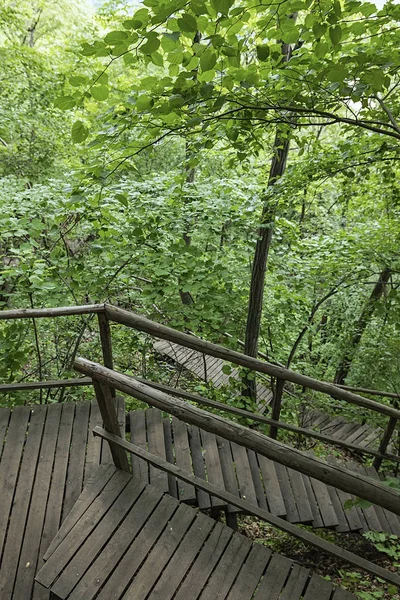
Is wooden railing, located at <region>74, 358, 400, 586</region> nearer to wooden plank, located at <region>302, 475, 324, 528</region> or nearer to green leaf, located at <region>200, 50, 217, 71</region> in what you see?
wooden plank, located at <region>302, 475, 324, 528</region>

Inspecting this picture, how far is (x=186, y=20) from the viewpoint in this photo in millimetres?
1404

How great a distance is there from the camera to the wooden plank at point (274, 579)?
1.89 m

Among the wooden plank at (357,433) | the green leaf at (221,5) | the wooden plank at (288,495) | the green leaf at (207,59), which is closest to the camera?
the green leaf at (221,5)

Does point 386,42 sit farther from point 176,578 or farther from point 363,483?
point 176,578

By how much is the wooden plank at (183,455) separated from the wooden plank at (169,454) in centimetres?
4

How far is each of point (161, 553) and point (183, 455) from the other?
926mm

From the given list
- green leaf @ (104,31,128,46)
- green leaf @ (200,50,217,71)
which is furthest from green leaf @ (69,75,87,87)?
green leaf @ (200,50,217,71)

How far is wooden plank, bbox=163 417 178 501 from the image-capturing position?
263 centimetres

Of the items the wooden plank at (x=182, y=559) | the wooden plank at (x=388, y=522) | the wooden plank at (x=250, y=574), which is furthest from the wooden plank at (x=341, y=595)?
the wooden plank at (x=388, y=522)

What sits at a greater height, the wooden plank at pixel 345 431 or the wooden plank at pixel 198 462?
the wooden plank at pixel 198 462

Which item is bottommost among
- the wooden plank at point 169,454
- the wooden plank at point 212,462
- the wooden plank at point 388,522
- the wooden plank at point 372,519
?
the wooden plank at point 388,522

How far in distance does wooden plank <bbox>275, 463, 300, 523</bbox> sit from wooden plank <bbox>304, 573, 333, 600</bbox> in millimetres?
789

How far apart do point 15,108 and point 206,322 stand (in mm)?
5570

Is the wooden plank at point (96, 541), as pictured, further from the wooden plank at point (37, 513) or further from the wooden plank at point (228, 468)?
the wooden plank at point (228, 468)
